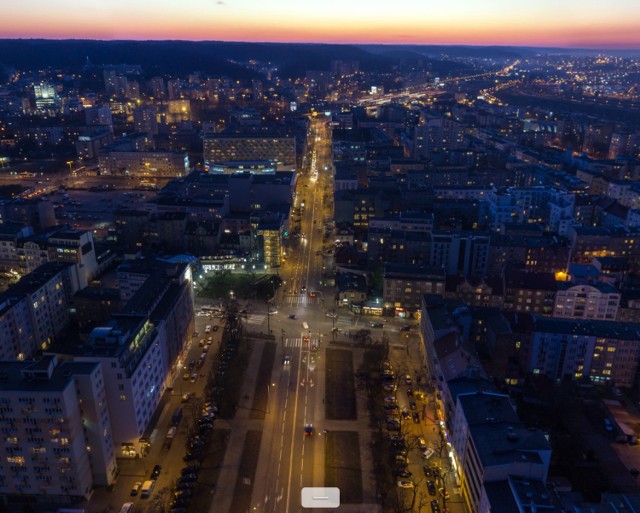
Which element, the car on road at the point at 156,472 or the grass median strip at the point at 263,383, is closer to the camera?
the car on road at the point at 156,472

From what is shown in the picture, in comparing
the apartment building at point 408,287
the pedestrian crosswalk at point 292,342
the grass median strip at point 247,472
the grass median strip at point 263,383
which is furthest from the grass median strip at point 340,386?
the apartment building at point 408,287

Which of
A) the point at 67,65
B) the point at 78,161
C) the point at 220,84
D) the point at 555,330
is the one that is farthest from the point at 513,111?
the point at 67,65

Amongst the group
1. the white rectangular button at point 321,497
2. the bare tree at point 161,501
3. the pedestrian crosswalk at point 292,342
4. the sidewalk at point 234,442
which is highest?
the white rectangular button at point 321,497

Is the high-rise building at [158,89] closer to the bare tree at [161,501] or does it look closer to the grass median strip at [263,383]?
the grass median strip at [263,383]

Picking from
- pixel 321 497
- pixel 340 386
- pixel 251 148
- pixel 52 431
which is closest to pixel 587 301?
pixel 340 386

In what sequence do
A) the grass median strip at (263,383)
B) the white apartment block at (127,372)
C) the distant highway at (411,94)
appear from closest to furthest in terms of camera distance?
the white apartment block at (127,372) → the grass median strip at (263,383) → the distant highway at (411,94)

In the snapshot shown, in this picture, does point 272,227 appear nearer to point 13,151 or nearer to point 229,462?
point 229,462
